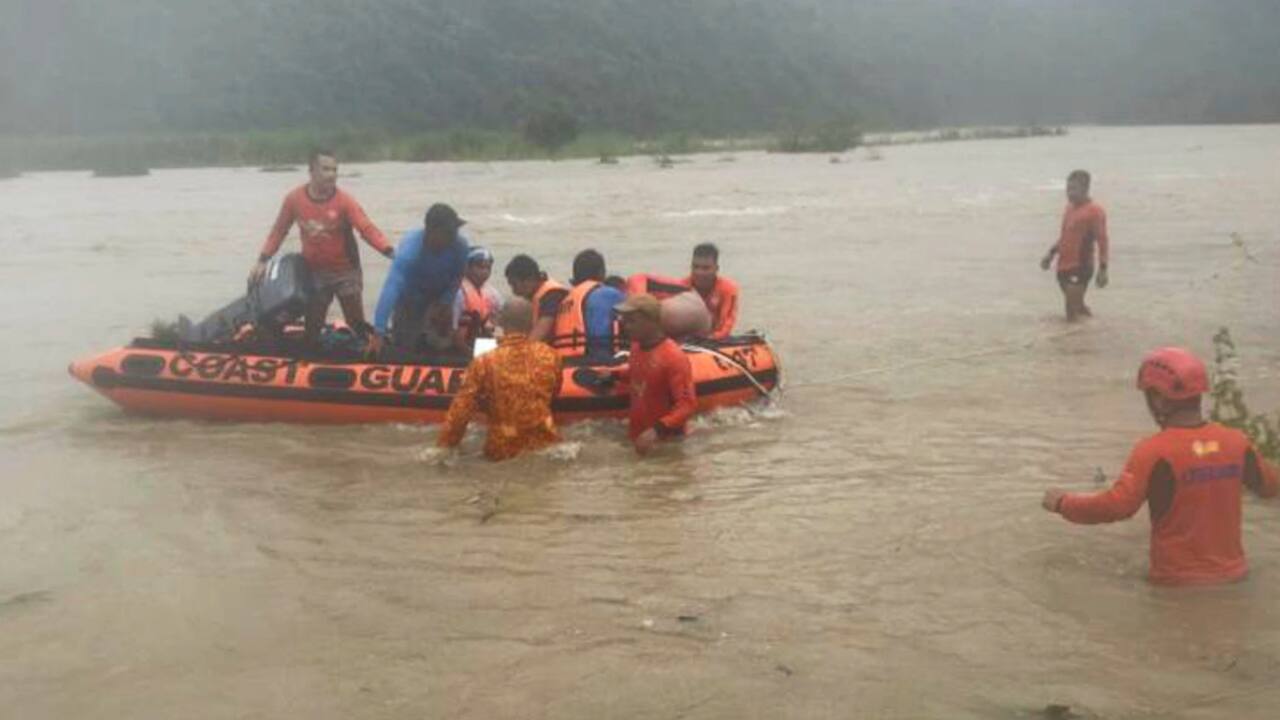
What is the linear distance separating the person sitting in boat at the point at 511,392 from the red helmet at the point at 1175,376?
336cm

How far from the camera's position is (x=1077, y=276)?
1227 centimetres

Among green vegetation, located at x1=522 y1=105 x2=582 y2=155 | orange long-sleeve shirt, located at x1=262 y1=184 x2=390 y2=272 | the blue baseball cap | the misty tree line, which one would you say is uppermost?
the misty tree line

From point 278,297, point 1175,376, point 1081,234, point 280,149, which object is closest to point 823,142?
point 280,149

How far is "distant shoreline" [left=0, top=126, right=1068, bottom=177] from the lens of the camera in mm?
42812

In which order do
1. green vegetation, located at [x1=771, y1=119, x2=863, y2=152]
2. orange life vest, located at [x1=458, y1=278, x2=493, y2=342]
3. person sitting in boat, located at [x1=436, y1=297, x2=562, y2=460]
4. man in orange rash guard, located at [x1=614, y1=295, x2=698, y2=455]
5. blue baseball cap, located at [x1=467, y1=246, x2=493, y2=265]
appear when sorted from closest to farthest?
person sitting in boat, located at [x1=436, y1=297, x2=562, y2=460]
man in orange rash guard, located at [x1=614, y1=295, x2=698, y2=455]
orange life vest, located at [x1=458, y1=278, x2=493, y2=342]
blue baseball cap, located at [x1=467, y1=246, x2=493, y2=265]
green vegetation, located at [x1=771, y1=119, x2=863, y2=152]

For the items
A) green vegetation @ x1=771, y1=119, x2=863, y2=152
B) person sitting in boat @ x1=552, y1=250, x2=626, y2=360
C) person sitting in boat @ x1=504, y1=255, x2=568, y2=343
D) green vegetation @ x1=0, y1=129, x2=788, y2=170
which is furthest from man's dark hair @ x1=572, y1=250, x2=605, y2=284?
green vegetation @ x1=771, y1=119, x2=863, y2=152

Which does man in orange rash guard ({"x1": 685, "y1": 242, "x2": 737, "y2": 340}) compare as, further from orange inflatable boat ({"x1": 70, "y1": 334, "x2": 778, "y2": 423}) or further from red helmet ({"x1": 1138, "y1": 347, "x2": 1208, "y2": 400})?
red helmet ({"x1": 1138, "y1": 347, "x2": 1208, "y2": 400})

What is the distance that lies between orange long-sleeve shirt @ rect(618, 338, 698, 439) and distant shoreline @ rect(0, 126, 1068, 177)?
33451mm

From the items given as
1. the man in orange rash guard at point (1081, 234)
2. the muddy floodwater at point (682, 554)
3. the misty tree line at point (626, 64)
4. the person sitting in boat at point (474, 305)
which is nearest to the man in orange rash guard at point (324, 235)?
the person sitting in boat at point (474, 305)

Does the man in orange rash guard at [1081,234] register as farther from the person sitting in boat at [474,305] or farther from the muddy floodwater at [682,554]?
the person sitting in boat at [474,305]

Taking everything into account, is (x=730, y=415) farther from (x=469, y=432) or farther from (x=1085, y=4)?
(x=1085, y=4)

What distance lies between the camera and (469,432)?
28.6ft

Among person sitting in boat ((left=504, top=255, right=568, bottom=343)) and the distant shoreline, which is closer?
person sitting in boat ((left=504, top=255, right=568, bottom=343))

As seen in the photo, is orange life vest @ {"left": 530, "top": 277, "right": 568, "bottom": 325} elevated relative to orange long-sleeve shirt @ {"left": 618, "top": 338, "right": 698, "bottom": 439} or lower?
elevated
